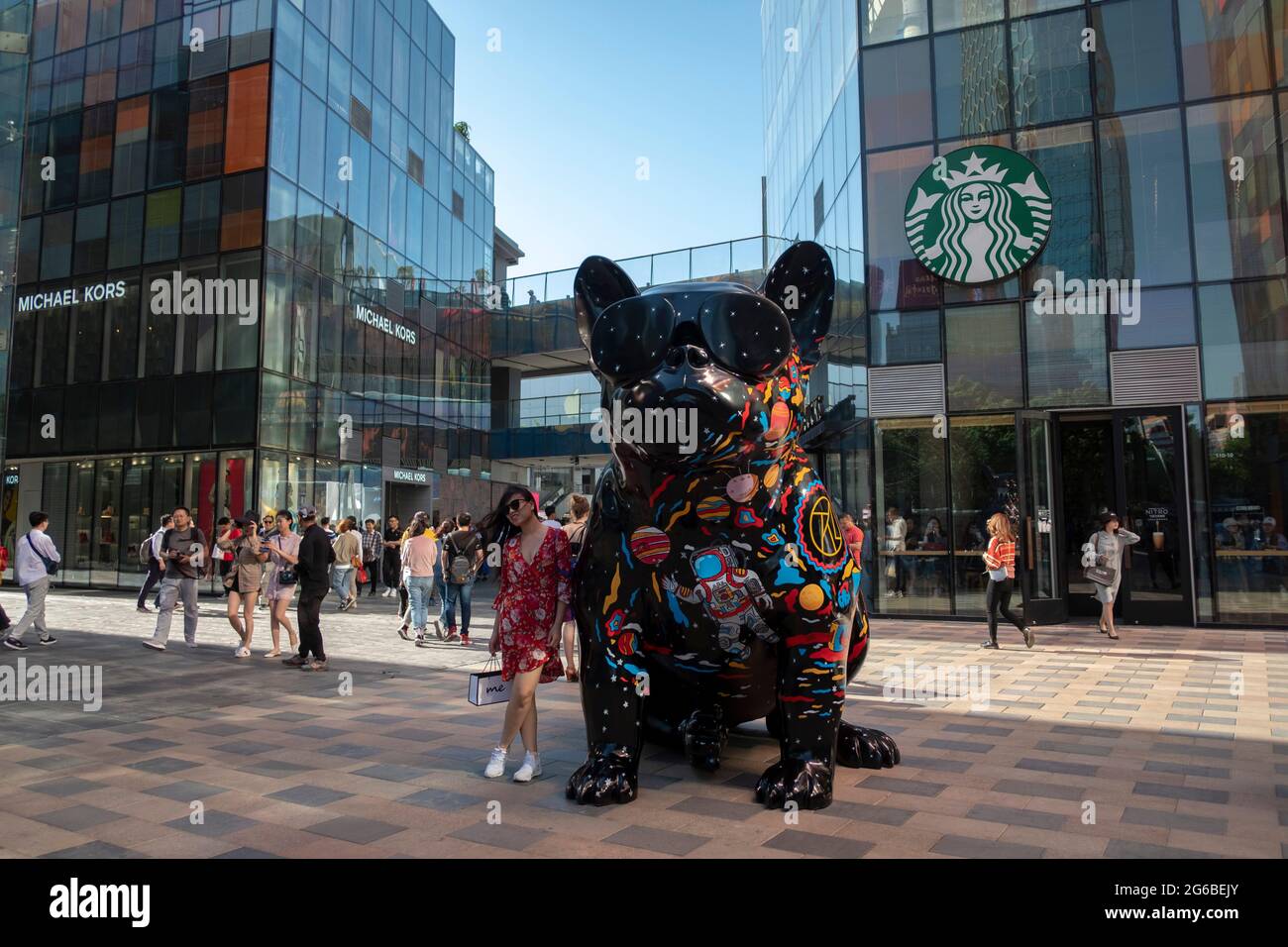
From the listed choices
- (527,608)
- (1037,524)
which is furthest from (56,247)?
(1037,524)

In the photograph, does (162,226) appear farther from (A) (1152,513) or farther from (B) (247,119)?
(A) (1152,513)

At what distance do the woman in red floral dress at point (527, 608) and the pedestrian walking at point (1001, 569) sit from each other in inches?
303

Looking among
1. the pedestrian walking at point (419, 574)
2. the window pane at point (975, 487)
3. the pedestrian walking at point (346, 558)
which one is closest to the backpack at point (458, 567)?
the pedestrian walking at point (419, 574)

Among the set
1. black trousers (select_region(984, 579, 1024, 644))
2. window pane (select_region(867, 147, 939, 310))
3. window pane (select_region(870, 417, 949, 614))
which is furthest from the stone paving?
window pane (select_region(867, 147, 939, 310))

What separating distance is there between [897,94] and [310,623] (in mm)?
13414

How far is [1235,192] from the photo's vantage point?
1366 centimetres

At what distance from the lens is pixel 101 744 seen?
5539mm

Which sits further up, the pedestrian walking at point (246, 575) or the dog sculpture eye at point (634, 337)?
the dog sculpture eye at point (634, 337)

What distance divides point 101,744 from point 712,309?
4.95 meters

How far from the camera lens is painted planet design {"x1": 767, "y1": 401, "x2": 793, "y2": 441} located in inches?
139

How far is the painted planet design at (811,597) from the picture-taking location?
3.72 m

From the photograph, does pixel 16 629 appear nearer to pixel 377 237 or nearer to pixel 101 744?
pixel 101 744

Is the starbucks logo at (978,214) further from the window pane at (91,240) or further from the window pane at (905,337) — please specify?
the window pane at (91,240)
